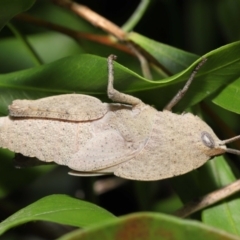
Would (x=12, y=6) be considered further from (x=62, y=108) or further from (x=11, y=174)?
(x=11, y=174)

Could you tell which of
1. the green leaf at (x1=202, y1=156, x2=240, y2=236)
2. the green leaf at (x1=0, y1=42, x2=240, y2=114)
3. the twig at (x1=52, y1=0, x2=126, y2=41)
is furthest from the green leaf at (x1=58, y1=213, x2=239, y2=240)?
the twig at (x1=52, y1=0, x2=126, y2=41)

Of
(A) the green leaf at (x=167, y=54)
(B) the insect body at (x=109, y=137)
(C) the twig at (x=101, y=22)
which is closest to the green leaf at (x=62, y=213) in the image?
(B) the insect body at (x=109, y=137)

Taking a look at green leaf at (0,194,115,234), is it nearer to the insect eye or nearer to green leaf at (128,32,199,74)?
the insect eye

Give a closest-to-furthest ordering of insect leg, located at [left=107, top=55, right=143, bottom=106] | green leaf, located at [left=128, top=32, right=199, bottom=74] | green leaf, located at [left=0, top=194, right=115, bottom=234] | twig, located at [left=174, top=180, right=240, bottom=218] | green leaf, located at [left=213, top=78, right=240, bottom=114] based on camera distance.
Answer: green leaf, located at [left=0, top=194, right=115, bottom=234], insect leg, located at [left=107, top=55, right=143, bottom=106], green leaf, located at [left=213, top=78, right=240, bottom=114], twig, located at [left=174, top=180, right=240, bottom=218], green leaf, located at [left=128, top=32, right=199, bottom=74]

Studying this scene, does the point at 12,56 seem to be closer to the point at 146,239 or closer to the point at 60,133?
the point at 60,133

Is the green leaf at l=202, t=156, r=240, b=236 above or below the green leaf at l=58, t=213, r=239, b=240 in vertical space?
above

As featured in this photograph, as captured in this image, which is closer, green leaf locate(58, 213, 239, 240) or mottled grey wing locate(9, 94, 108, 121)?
green leaf locate(58, 213, 239, 240)

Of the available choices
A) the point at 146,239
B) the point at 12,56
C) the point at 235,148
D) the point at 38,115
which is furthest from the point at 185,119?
the point at 12,56
